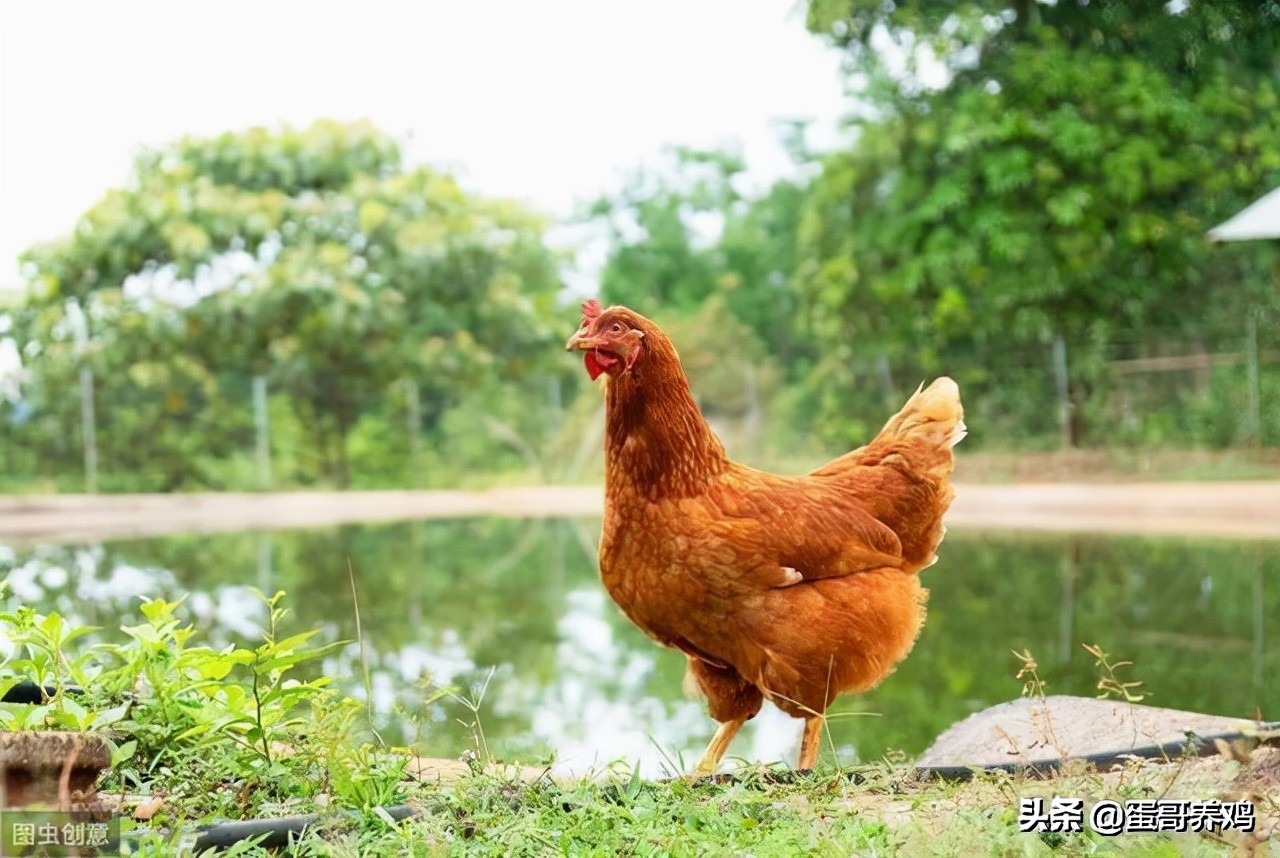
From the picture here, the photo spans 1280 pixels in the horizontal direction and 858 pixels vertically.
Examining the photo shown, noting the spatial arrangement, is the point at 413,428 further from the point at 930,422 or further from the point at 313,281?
the point at 930,422

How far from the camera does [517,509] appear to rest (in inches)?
273

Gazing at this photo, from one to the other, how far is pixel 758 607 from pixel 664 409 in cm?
47

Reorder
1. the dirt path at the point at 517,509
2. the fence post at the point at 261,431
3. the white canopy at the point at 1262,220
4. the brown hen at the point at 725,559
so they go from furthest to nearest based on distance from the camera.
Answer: the fence post at the point at 261,431 < the dirt path at the point at 517,509 < the white canopy at the point at 1262,220 < the brown hen at the point at 725,559

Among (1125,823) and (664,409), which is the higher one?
(664,409)

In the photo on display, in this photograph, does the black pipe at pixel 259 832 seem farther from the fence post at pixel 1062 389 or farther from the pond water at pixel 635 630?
the fence post at pixel 1062 389

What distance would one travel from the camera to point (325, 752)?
7.95ft

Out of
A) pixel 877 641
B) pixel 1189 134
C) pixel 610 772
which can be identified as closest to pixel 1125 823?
pixel 877 641

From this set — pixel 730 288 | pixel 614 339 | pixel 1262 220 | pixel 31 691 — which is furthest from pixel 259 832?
pixel 730 288

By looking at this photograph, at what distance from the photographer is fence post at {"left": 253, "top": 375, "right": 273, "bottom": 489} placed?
781 centimetres

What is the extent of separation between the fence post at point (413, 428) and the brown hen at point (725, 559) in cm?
504

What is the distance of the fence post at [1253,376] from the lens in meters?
5.67

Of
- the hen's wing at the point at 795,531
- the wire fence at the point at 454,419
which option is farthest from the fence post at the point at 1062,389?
the hen's wing at the point at 795,531

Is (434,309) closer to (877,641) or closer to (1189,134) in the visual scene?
(1189,134)

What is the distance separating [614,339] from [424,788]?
1.00 metres
